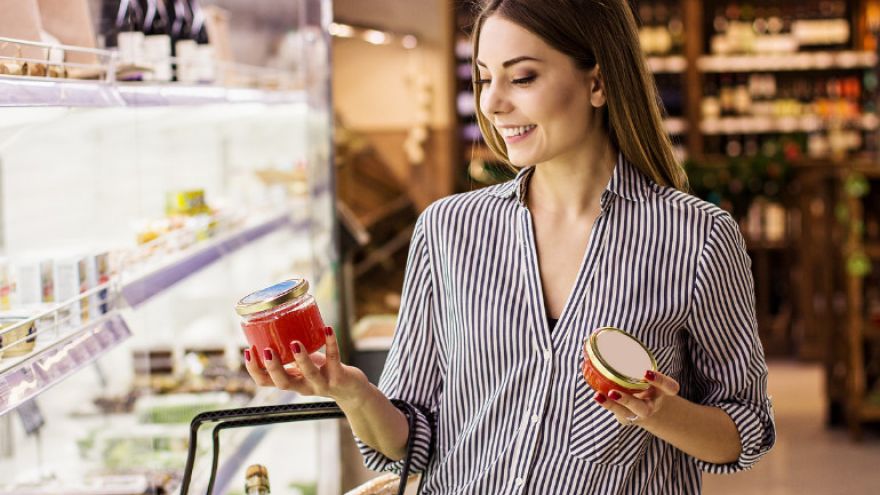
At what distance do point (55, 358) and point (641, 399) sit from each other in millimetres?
784

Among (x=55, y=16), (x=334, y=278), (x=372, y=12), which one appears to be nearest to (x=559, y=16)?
(x=55, y=16)

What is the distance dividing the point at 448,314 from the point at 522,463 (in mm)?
239

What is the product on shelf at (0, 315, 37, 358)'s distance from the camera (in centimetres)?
143

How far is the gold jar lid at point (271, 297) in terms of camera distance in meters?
1.34

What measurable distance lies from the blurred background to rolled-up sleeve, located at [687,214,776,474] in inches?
18.7

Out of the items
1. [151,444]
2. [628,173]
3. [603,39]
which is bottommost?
[151,444]

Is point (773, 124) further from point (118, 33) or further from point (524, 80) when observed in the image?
point (524, 80)

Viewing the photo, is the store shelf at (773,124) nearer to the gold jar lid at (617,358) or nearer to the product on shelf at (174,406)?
the product on shelf at (174,406)

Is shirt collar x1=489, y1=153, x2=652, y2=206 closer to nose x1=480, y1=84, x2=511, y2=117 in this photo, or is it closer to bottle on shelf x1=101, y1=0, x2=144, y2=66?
nose x1=480, y1=84, x2=511, y2=117

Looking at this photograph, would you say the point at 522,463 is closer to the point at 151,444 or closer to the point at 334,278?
the point at 151,444

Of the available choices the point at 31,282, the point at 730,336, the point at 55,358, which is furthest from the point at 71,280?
the point at 730,336

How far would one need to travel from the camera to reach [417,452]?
1.62 metres

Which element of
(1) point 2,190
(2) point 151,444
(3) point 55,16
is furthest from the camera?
(1) point 2,190

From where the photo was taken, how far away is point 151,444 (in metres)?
2.38
